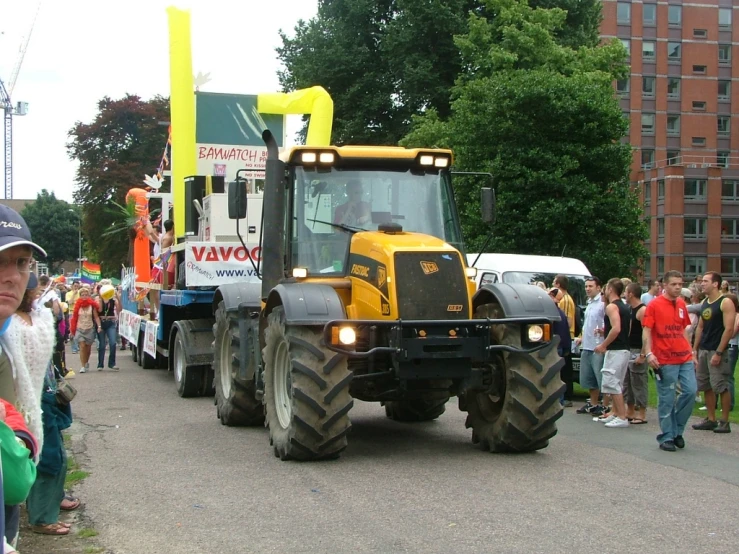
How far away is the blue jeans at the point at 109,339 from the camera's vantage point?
18.5 metres

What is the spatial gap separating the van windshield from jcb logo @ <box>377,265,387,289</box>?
22.2 feet

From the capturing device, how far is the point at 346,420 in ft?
26.8

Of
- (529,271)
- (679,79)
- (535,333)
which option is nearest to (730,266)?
(679,79)

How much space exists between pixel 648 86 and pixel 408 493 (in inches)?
A: 3091

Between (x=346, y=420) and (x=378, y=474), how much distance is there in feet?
1.88

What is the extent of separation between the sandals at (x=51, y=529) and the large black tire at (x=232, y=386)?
423 centimetres

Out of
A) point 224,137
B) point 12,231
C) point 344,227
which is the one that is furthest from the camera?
point 224,137

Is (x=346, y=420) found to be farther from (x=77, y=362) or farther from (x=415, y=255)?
(x=77, y=362)

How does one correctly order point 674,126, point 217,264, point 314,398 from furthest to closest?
point 674,126 < point 217,264 < point 314,398

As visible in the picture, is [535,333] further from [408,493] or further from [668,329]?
[408,493]

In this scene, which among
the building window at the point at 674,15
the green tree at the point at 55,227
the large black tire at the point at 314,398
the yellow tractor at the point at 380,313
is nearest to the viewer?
the large black tire at the point at 314,398

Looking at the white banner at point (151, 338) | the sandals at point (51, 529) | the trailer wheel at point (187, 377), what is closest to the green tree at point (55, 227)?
the white banner at point (151, 338)

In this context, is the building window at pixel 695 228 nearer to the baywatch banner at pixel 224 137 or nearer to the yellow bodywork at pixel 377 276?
the baywatch banner at pixel 224 137

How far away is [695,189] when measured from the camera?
71.1 m
